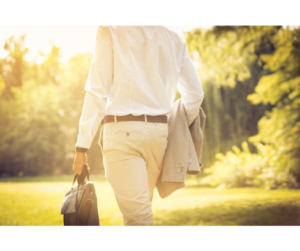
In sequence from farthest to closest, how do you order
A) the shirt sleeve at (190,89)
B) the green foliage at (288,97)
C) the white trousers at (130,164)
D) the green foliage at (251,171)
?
the green foliage at (251,171), the green foliage at (288,97), the shirt sleeve at (190,89), the white trousers at (130,164)

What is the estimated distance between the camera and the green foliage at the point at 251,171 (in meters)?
4.42

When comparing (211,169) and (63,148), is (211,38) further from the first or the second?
(63,148)

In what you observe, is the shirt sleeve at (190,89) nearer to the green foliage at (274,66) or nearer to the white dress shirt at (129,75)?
the white dress shirt at (129,75)

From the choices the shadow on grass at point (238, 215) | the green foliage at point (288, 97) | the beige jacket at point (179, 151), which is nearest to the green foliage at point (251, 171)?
the green foliage at point (288, 97)

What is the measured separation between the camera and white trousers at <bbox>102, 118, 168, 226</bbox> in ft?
4.16

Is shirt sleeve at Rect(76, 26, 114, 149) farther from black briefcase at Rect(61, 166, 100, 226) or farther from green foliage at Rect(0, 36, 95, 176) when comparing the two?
green foliage at Rect(0, 36, 95, 176)

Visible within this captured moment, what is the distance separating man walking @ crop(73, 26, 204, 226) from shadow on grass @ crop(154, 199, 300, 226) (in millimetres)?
1623

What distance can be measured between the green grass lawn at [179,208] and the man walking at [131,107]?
5.05ft

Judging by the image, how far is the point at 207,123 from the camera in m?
6.05

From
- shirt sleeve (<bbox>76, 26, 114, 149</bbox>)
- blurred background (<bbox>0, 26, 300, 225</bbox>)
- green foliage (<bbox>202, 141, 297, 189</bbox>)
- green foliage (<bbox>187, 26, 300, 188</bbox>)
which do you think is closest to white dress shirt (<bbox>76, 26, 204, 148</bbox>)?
shirt sleeve (<bbox>76, 26, 114, 149</bbox>)

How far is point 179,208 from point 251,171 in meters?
2.21

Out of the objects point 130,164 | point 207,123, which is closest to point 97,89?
point 130,164

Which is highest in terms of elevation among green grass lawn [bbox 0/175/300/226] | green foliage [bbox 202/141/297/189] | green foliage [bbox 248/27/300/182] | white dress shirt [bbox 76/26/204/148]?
white dress shirt [bbox 76/26/204/148]
